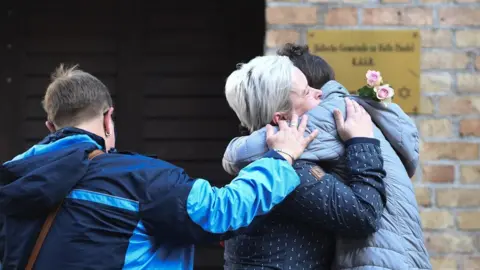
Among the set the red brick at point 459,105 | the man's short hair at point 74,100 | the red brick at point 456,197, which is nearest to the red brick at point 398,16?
the red brick at point 459,105

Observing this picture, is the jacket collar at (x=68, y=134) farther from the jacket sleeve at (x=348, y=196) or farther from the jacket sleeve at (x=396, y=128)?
the jacket sleeve at (x=396, y=128)

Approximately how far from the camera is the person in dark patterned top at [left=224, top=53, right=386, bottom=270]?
6.66 feet

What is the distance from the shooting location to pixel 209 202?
Answer: 6.32 feet

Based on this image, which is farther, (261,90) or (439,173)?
(439,173)

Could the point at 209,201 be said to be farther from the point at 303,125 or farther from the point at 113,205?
the point at 303,125

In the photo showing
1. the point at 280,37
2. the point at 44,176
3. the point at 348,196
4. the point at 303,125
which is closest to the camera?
the point at 44,176

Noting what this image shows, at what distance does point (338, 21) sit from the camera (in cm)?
338

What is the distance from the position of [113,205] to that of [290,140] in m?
0.53

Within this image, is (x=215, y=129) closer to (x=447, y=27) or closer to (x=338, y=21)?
(x=338, y=21)

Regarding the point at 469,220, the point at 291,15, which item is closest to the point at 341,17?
the point at 291,15

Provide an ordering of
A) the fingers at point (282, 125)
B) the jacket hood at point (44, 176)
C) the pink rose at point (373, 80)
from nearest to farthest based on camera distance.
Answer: the jacket hood at point (44, 176) → the fingers at point (282, 125) → the pink rose at point (373, 80)

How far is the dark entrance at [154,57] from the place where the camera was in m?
4.36

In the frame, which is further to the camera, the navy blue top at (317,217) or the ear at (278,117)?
the ear at (278,117)

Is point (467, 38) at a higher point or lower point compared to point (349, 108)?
higher
